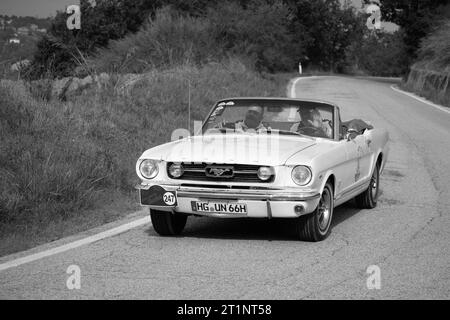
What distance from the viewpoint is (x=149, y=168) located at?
733 cm

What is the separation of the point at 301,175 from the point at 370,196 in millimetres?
2514

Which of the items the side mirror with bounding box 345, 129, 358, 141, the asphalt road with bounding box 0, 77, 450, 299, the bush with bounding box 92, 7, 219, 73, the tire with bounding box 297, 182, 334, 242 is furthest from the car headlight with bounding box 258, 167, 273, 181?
the bush with bounding box 92, 7, 219, 73

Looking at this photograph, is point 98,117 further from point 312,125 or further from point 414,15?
point 414,15

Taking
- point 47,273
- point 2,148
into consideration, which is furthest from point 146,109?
point 47,273

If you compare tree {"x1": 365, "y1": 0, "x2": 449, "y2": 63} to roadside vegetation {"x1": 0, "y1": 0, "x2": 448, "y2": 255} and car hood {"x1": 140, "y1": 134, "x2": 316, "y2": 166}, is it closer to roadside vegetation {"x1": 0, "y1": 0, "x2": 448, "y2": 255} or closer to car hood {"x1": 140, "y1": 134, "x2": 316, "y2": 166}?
roadside vegetation {"x1": 0, "y1": 0, "x2": 448, "y2": 255}

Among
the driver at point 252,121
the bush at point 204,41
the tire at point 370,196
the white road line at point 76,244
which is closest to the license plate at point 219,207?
the white road line at point 76,244

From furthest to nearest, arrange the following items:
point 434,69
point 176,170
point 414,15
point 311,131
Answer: point 414,15, point 434,69, point 311,131, point 176,170

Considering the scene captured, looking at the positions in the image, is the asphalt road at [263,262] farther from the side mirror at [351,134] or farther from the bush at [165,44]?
the bush at [165,44]

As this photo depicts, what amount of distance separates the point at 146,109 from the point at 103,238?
7.75 m

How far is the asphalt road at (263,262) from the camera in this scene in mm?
5391

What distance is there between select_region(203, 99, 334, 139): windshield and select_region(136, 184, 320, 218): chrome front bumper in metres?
1.44

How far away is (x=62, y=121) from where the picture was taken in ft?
35.5

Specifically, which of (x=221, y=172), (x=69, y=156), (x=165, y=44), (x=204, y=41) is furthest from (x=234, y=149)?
(x=204, y=41)

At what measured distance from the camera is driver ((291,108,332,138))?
27.2 ft
